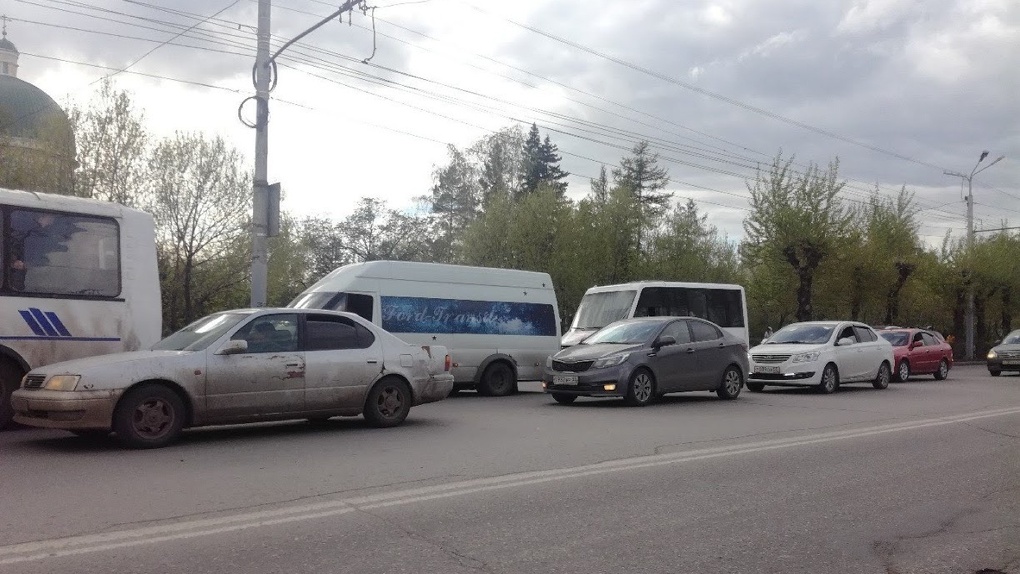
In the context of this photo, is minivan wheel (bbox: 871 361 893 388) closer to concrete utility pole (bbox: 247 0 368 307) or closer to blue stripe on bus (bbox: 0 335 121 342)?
concrete utility pole (bbox: 247 0 368 307)

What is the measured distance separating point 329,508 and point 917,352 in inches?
925

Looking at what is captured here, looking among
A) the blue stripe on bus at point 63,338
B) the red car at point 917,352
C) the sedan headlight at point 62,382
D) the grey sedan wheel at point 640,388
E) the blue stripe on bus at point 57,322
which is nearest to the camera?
the sedan headlight at point 62,382

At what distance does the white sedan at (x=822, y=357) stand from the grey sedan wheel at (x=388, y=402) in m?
10.5

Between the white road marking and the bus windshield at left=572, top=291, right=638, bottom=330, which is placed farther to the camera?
the bus windshield at left=572, top=291, right=638, bottom=330

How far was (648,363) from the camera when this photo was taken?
15.2 metres

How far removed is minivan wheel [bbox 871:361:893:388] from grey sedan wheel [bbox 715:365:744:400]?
6.29m

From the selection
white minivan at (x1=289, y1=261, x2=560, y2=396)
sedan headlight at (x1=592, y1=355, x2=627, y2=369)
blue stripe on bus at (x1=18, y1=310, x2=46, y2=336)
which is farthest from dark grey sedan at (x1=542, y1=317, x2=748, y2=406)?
blue stripe on bus at (x1=18, y1=310, x2=46, y2=336)

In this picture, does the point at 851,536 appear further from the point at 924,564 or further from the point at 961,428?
the point at 961,428

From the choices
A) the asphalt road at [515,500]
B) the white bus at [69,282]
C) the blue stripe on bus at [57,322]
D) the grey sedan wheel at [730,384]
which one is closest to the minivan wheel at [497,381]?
the grey sedan wheel at [730,384]

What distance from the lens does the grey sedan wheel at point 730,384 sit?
16.8 m

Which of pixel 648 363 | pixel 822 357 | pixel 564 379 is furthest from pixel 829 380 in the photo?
pixel 564 379

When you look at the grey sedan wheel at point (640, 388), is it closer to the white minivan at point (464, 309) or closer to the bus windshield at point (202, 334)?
the white minivan at point (464, 309)

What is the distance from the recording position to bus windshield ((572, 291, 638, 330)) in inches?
830

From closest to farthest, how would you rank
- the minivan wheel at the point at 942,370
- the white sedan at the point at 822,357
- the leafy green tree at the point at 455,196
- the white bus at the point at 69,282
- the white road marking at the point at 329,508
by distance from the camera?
the white road marking at the point at 329,508 → the white bus at the point at 69,282 → the white sedan at the point at 822,357 → the minivan wheel at the point at 942,370 → the leafy green tree at the point at 455,196
